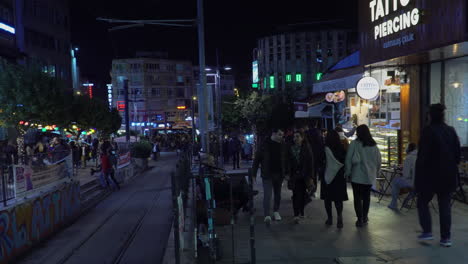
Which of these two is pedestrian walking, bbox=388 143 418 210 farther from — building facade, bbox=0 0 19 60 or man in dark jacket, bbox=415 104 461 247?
building facade, bbox=0 0 19 60

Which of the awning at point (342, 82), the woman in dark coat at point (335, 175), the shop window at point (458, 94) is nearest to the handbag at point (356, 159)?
the woman in dark coat at point (335, 175)

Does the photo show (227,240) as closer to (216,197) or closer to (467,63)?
(216,197)

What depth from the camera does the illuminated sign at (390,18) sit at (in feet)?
30.9

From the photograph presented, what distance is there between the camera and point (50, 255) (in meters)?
8.28

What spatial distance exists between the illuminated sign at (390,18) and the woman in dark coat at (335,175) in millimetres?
4168

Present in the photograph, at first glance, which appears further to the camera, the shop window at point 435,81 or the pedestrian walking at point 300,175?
the shop window at point 435,81

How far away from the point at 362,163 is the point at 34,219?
6.89m

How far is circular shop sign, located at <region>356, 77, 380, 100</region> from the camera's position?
11.1 meters

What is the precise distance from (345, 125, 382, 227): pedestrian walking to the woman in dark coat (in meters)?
0.13

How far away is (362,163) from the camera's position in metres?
6.77

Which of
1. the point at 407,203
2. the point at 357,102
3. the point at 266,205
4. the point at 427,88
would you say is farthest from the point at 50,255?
the point at 357,102

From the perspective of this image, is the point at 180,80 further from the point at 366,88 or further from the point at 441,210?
the point at 441,210

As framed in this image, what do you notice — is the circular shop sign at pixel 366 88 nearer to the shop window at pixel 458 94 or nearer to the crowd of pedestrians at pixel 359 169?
the shop window at pixel 458 94

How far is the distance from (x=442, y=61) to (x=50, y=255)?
10.3 meters
